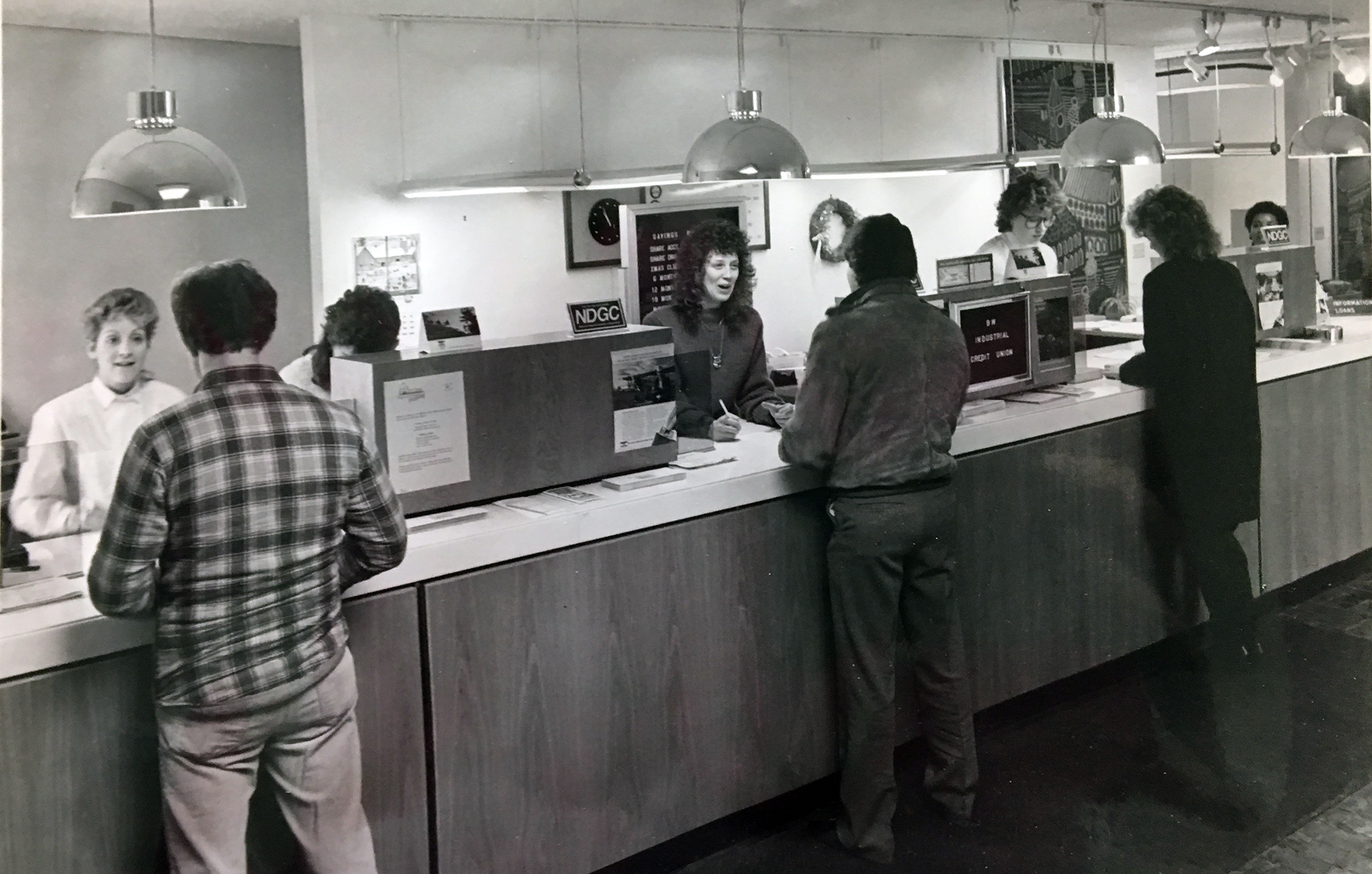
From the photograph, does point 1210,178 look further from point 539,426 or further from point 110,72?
point 110,72

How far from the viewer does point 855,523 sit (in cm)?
287

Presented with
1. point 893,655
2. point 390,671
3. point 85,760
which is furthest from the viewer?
point 893,655

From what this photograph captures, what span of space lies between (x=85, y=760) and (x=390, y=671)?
573 mm

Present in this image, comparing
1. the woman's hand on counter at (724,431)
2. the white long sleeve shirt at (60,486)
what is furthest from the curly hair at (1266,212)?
the white long sleeve shirt at (60,486)

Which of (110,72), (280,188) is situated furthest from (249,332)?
(280,188)

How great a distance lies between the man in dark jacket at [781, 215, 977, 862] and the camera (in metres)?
2.85

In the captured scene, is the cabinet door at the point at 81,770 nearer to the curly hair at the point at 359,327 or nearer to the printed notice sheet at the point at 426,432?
the printed notice sheet at the point at 426,432

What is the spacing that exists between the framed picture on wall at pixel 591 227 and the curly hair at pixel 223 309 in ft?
12.9

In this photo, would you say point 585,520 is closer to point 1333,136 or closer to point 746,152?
point 746,152

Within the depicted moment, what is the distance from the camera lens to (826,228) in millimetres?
6445

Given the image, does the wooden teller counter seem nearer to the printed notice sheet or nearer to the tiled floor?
the printed notice sheet

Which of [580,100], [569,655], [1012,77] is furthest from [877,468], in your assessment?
[1012,77]

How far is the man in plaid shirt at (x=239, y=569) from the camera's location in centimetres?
195

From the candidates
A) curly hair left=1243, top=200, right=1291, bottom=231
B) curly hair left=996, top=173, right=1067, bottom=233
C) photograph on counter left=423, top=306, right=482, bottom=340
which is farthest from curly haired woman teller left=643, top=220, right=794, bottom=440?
curly hair left=1243, top=200, right=1291, bottom=231
